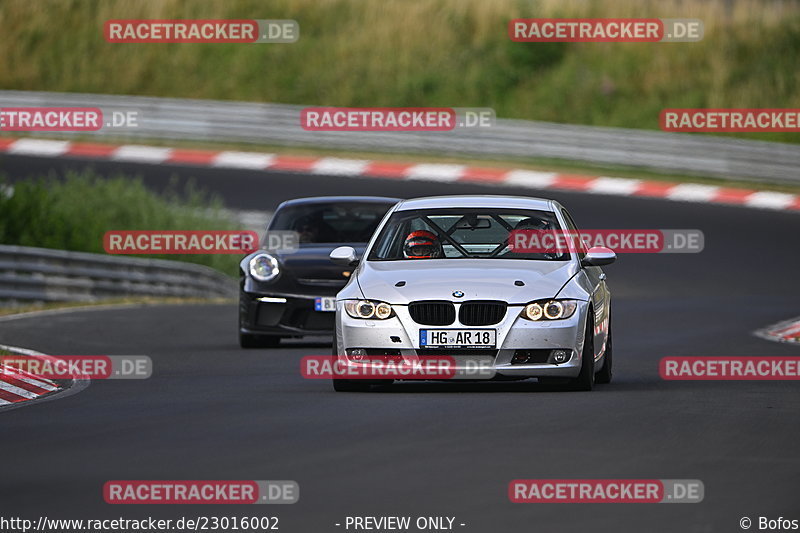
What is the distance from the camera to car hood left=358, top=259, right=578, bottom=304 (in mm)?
11453

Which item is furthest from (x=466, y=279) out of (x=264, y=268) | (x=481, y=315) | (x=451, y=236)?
(x=264, y=268)

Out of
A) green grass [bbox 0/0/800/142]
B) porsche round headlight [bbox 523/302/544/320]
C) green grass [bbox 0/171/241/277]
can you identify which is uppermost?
green grass [bbox 0/0/800/142]

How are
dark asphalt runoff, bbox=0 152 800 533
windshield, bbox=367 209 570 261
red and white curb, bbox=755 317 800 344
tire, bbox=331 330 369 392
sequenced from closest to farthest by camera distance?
dark asphalt runoff, bbox=0 152 800 533 → tire, bbox=331 330 369 392 → windshield, bbox=367 209 570 261 → red and white curb, bbox=755 317 800 344

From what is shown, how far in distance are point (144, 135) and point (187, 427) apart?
28839mm

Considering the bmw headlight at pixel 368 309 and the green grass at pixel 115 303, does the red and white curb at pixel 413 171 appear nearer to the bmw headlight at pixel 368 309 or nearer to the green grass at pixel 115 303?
the green grass at pixel 115 303

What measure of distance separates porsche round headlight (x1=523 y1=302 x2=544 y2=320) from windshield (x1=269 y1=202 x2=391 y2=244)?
18.7 ft

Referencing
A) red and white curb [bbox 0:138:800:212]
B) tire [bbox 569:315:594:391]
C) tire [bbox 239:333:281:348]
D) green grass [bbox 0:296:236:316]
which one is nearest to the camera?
tire [bbox 569:315:594:391]

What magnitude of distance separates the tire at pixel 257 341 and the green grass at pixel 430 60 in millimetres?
24399

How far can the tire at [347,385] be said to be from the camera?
11.8 metres

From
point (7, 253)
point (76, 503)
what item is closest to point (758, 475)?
point (76, 503)

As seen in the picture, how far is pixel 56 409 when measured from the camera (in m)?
11.1

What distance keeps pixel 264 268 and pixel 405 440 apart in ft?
24.0

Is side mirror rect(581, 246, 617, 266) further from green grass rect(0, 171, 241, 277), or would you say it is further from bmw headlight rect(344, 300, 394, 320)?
green grass rect(0, 171, 241, 277)

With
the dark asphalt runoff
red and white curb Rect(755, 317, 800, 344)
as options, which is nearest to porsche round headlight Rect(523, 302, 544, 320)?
the dark asphalt runoff
